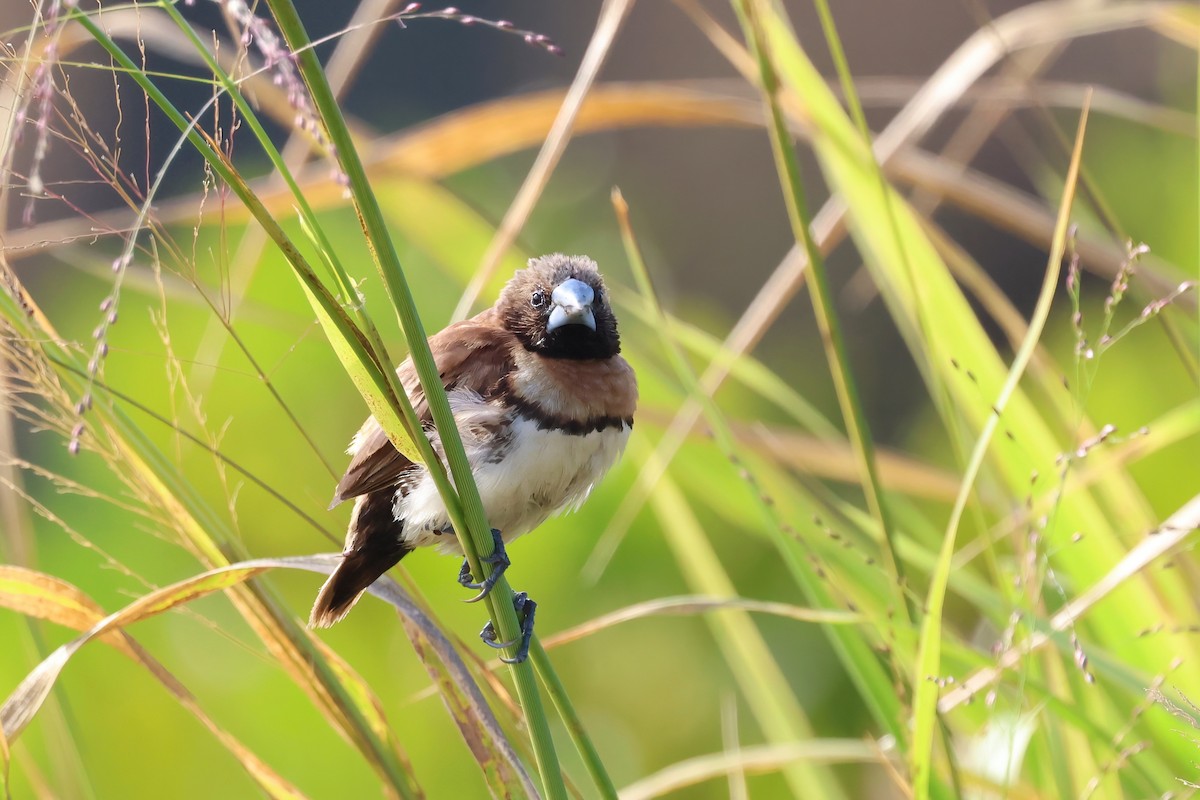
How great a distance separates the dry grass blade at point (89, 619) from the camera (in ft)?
3.66

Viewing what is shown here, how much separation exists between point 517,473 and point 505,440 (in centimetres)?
5

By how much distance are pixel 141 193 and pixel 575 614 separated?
228 cm

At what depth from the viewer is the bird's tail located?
149 centimetres

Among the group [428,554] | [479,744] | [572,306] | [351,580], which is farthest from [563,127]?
[428,554]

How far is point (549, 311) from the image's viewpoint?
66.9 inches

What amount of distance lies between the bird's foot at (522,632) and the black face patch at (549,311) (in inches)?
14.9

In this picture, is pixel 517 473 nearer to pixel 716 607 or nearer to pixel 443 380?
pixel 443 380

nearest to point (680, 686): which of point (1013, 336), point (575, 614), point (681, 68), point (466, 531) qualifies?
point (575, 614)

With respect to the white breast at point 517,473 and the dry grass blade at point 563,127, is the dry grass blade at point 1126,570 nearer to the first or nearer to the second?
the white breast at point 517,473

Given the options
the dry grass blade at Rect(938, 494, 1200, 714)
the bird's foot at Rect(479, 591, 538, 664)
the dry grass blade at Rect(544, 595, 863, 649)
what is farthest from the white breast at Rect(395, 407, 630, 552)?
the dry grass blade at Rect(938, 494, 1200, 714)

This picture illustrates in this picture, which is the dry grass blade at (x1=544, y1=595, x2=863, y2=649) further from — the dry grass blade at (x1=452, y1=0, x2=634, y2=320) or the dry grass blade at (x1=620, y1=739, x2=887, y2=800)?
the dry grass blade at (x1=452, y1=0, x2=634, y2=320)

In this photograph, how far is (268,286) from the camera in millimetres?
3451

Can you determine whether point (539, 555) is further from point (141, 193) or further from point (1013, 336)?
point (141, 193)

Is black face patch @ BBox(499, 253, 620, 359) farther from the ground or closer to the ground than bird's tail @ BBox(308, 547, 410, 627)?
farther from the ground
